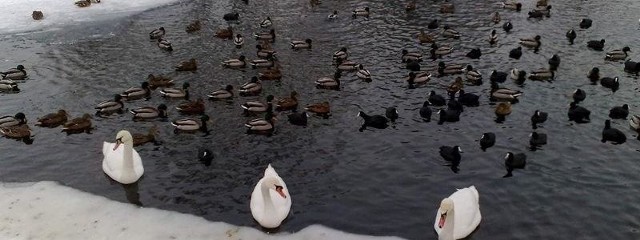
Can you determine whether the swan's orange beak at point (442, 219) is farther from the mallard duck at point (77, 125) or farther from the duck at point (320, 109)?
the mallard duck at point (77, 125)

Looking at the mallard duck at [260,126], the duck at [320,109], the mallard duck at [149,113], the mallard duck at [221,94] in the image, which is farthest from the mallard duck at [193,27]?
the mallard duck at [260,126]

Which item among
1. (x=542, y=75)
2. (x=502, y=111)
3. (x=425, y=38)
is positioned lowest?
(x=502, y=111)

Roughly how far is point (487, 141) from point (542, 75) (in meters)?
7.23

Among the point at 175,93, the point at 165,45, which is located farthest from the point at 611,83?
the point at 165,45

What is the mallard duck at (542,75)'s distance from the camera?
24375 mm

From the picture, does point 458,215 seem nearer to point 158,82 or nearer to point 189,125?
point 189,125

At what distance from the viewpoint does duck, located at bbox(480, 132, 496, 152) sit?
19.0 meters

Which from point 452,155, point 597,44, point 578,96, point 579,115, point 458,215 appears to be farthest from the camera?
point 597,44

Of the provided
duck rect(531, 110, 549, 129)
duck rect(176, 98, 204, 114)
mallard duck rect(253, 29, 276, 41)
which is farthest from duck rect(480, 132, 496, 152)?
mallard duck rect(253, 29, 276, 41)

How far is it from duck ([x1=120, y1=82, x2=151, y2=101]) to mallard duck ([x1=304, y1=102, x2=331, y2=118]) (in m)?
6.96

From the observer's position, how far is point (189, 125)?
20.4 metres

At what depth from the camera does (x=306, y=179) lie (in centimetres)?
1720

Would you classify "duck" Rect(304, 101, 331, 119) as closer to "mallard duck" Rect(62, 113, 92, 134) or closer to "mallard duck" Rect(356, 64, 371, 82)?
"mallard duck" Rect(356, 64, 371, 82)

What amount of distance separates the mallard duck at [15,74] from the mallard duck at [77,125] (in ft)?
21.7
